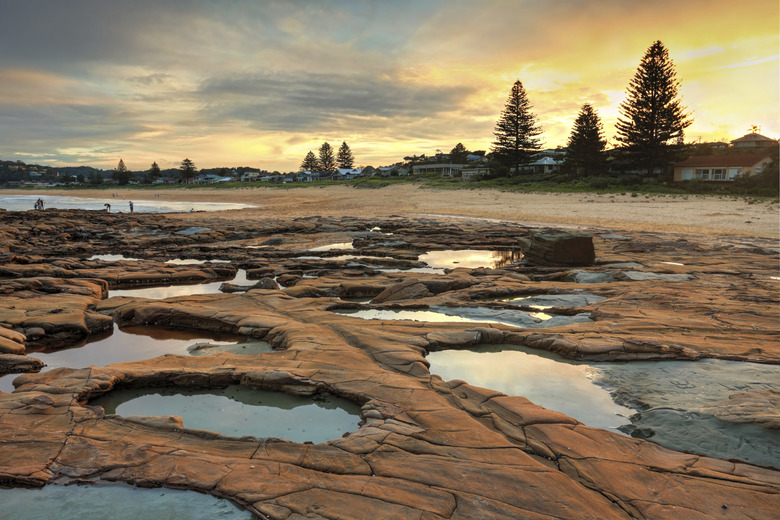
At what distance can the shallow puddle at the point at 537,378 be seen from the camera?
14.1 feet

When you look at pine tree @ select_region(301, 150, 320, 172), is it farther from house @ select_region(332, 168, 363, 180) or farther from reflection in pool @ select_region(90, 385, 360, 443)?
reflection in pool @ select_region(90, 385, 360, 443)

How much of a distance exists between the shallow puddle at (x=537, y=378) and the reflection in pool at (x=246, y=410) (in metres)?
1.47

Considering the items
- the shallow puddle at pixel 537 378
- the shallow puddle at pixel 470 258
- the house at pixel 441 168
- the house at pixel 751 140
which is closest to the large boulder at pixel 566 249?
the shallow puddle at pixel 470 258

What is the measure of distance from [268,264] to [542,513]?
34.3 feet

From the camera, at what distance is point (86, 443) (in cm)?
341


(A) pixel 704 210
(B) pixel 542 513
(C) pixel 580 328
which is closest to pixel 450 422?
(B) pixel 542 513

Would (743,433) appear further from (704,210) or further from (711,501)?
(704,210)

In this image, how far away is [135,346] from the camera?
6340 millimetres

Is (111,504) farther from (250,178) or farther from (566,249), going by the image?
(250,178)

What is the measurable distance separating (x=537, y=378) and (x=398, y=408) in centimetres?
189

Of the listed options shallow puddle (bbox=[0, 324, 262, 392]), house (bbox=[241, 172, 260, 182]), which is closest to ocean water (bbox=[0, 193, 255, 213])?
shallow puddle (bbox=[0, 324, 262, 392])

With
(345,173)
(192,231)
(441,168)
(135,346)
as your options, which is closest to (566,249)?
(135,346)

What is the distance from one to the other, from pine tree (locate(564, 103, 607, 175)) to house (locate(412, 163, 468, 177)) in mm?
23501

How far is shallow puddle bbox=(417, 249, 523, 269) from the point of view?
40.6 feet
